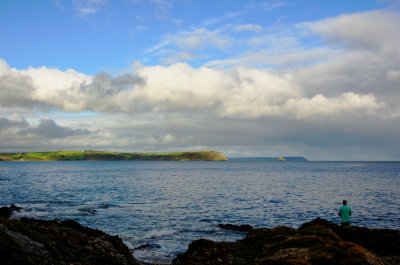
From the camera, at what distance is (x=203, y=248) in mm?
21500

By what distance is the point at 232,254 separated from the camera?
20.3 m

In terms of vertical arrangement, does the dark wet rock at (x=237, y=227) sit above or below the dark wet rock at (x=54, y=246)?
below

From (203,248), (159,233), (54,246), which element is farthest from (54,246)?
(159,233)

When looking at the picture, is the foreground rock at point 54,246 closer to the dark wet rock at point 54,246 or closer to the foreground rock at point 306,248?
the dark wet rock at point 54,246

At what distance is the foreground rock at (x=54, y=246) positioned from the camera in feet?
36.9

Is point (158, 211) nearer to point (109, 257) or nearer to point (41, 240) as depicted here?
point (109, 257)

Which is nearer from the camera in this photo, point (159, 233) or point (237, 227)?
point (159, 233)

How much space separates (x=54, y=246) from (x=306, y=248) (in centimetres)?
1397

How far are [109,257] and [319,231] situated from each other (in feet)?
49.4

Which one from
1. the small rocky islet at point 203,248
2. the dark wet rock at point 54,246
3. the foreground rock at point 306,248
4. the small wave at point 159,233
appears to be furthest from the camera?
the small wave at point 159,233

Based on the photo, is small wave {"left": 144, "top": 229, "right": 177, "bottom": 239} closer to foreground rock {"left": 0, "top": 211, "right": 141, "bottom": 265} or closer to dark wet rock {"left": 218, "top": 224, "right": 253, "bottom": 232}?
dark wet rock {"left": 218, "top": 224, "right": 253, "bottom": 232}

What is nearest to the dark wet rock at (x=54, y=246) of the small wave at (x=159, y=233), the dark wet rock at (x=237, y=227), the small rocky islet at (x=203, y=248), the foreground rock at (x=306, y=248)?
the small rocky islet at (x=203, y=248)

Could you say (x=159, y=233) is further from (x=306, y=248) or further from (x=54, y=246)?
(x=306, y=248)

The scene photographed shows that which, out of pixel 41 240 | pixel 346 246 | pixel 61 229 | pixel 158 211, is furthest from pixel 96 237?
pixel 158 211
